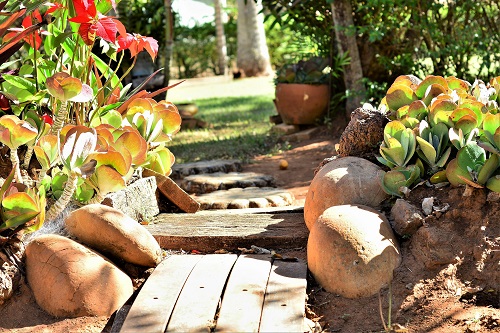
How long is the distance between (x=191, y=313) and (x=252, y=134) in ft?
20.3

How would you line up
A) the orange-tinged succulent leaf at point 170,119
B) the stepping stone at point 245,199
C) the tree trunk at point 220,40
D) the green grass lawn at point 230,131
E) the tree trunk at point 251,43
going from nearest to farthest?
the orange-tinged succulent leaf at point 170,119, the stepping stone at point 245,199, the green grass lawn at point 230,131, the tree trunk at point 251,43, the tree trunk at point 220,40

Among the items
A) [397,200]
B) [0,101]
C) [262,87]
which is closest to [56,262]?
[0,101]

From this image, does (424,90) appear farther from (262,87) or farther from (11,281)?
(262,87)

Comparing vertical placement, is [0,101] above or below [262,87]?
above

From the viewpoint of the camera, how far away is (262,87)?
15.0 metres

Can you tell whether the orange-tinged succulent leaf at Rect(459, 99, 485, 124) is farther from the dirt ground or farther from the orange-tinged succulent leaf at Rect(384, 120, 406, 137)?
the dirt ground

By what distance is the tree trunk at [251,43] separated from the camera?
17016 millimetres

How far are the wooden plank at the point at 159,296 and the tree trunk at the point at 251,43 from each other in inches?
532

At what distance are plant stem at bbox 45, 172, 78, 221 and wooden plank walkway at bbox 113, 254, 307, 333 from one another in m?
0.58

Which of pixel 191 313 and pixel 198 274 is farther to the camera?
pixel 198 274

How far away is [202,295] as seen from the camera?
132 inches

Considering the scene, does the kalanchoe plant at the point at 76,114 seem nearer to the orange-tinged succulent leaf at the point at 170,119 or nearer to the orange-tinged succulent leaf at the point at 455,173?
the orange-tinged succulent leaf at the point at 170,119

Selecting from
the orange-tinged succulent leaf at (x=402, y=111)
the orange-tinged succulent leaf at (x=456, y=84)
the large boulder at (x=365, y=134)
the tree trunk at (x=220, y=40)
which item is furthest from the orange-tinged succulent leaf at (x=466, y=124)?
the tree trunk at (x=220, y=40)

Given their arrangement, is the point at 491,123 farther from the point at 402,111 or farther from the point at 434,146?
the point at 402,111
